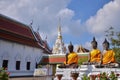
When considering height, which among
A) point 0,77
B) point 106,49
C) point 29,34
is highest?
point 29,34

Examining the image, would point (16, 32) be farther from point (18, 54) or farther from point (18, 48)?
point (18, 54)

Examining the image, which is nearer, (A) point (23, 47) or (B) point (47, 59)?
(A) point (23, 47)

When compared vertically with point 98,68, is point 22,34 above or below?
above

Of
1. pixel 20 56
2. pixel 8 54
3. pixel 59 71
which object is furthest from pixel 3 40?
pixel 59 71

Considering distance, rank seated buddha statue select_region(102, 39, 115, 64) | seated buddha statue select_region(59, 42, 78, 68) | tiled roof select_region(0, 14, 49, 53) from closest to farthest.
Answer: seated buddha statue select_region(102, 39, 115, 64)
seated buddha statue select_region(59, 42, 78, 68)
tiled roof select_region(0, 14, 49, 53)

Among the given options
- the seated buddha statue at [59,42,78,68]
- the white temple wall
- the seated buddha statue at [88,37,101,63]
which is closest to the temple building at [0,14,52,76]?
the white temple wall

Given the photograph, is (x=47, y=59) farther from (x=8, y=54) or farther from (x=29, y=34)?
(x=8, y=54)

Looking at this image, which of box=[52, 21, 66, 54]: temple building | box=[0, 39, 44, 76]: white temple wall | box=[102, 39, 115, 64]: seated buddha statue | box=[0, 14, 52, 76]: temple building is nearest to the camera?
box=[102, 39, 115, 64]: seated buddha statue

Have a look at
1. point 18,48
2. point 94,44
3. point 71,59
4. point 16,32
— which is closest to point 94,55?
point 94,44

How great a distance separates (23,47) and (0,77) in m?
19.2

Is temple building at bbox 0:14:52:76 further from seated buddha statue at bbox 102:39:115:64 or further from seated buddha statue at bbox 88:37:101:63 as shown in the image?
seated buddha statue at bbox 102:39:115:64

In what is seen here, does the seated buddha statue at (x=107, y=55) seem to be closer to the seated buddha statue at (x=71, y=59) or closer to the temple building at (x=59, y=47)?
the seated buddha statue at (x=71, y=59)

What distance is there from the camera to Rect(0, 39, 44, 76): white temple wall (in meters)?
22.4

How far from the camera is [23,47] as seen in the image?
25594 millimetres
